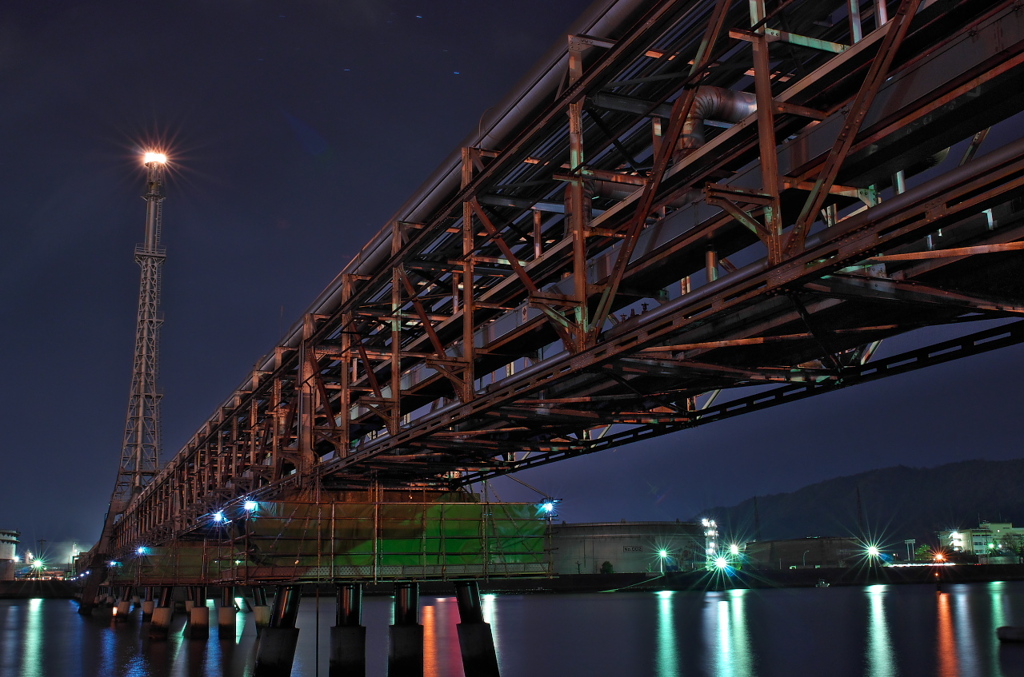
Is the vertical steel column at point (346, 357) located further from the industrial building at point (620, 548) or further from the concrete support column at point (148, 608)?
the industrial building at point (620, 548)

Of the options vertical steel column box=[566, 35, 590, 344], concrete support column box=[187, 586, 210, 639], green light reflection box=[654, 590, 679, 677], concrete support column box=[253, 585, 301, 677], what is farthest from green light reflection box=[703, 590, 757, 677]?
vertical steel column box=[566, 35, 590, 344]

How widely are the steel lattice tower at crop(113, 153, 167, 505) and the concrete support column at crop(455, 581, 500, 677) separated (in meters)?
72.0

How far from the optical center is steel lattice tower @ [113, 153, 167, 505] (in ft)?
319

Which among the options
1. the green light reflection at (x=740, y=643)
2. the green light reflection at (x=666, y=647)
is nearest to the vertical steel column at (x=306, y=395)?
the green light reflection at (x=666, y=647)

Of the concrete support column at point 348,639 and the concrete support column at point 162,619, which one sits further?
the concrete support column at point 162,619

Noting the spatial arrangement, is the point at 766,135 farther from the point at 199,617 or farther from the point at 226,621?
the point at 199,617

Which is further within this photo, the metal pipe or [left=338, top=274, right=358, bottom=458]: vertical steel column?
[left=338, top=274, right=358, bottom=458]: vertical steel column

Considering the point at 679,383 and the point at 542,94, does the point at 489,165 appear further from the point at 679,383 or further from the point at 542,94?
the point at 679,383

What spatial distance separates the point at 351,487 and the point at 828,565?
6439 inches

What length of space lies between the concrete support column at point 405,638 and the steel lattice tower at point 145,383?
70.6m

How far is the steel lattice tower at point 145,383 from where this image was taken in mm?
97375

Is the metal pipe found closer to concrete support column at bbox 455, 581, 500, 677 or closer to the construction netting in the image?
the construction netting

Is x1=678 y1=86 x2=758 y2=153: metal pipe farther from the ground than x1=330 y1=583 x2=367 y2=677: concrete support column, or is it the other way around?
x1=678 y1=86 x2=758 y2=153: metal pipe

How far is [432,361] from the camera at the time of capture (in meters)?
23.8
